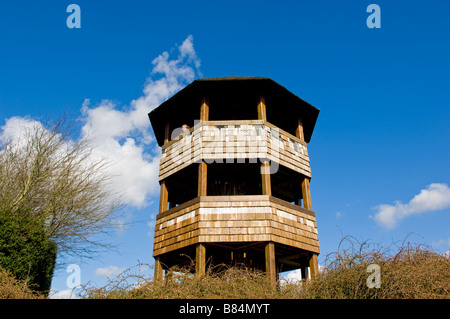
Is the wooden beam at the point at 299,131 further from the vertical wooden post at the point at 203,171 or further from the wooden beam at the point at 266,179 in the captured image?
the vertical wooden post at the point at 203,171

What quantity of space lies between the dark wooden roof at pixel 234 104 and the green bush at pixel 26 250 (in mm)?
6764

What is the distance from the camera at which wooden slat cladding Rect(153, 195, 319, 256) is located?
39.8ft

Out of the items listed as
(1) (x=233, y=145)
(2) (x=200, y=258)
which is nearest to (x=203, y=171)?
(1) (x=233, y=145)

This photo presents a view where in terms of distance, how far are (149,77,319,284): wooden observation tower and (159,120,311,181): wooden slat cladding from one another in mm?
38

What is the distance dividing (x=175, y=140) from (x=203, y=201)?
3.75 metres

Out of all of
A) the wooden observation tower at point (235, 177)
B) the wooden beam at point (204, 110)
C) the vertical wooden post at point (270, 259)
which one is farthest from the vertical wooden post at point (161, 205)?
the vertical wooden post at point (270, 259)

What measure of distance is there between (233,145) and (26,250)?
8.11m

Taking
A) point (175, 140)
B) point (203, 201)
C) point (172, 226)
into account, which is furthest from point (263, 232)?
point (175, 140)

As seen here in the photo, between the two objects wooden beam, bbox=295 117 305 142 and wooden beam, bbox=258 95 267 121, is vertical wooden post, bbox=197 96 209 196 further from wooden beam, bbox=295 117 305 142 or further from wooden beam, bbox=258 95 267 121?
wooden beam, bbox=295 117 305 142

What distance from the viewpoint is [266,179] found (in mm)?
13109

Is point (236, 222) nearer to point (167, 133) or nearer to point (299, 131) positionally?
point (299, 131)

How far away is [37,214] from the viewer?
50.8 ft

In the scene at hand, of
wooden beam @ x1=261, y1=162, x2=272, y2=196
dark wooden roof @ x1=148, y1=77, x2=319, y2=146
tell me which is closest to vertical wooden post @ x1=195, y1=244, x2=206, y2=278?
wooden beam @ x1=261, y1=162, x2=272, y2=196

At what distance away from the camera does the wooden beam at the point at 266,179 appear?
12.8 meters
